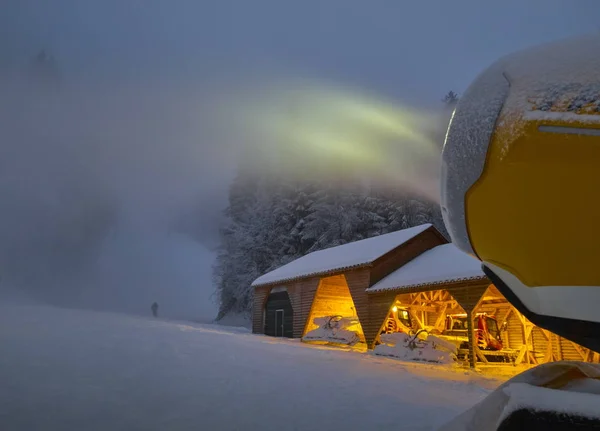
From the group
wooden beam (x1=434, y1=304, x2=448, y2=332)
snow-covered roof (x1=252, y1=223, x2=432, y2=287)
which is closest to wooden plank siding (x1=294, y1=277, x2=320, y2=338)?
snow-covered roof (x1=252, y1=223, x2=432, y2=287)

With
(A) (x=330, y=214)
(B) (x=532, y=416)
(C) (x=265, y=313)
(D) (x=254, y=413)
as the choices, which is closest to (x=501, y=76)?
(B) (x=532, y=416)

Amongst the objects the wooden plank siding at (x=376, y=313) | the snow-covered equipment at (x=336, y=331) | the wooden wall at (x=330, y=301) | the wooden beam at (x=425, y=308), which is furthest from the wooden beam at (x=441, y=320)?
the wooden wall at (x=330, y=301)

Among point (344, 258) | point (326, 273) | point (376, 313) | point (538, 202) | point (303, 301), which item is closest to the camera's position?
point (538, 202)

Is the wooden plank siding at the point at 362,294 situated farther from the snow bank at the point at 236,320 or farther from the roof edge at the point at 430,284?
the snow bank at the point at 236,320

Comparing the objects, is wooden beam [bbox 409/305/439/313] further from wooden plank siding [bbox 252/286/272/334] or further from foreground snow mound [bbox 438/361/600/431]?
foreground snow mound [bbox 438/361/600/431]

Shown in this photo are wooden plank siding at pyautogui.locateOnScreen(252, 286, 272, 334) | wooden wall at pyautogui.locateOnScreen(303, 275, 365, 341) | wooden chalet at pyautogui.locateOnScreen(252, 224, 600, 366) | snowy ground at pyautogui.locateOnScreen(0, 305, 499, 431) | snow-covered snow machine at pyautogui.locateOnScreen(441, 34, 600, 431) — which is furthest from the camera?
wooden plank siding at pyautogui.locateOnScreen(252, 286, 272, 334)

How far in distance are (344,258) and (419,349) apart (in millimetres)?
6710

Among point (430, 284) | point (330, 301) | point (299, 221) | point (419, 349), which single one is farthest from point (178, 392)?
point (299, 221)

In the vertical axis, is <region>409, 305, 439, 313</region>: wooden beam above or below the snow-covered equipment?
above

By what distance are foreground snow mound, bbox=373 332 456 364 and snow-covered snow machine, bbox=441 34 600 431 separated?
12.4m

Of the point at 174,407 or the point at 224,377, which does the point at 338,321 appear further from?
A: the point at 174,407

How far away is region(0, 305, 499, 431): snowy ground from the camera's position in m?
3.94

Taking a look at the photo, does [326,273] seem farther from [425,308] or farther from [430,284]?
[430,284]

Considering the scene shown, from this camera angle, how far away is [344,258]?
818 inches
